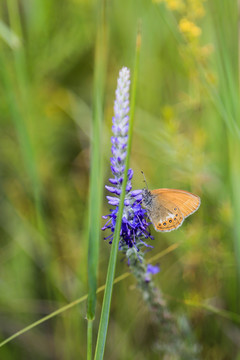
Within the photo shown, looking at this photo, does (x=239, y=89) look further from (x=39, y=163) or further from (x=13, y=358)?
(x=13, y=358)

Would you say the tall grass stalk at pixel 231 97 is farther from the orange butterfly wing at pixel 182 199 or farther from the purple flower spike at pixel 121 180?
the purple flower spike at pixel 121 180

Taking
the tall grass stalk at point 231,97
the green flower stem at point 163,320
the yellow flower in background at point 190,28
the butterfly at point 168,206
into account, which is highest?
the yellow flower in background at point 190,28

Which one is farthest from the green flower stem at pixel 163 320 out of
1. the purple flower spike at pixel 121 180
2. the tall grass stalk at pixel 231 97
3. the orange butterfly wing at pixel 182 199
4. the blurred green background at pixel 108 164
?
the tall grass stalk at pixel 231 97

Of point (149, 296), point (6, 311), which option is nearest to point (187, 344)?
point (149, 296)

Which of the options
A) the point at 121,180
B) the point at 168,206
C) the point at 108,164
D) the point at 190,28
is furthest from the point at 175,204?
the point at 108,164

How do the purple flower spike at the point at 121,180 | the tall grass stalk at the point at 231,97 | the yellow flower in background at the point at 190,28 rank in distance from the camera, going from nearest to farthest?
the purple flower spike at the point at 121,180, the tall grass stalk at the point at 231,97, the yellow flower in background at the point at 190,28

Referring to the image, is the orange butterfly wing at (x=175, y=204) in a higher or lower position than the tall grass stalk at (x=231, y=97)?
lower

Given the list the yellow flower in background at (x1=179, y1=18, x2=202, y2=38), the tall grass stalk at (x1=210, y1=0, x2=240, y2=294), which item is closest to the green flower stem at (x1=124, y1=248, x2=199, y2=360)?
the tall grass stalk at (x1=210, y1=0, x2=240, y2=294)

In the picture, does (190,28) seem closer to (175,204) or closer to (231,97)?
(231,97)
